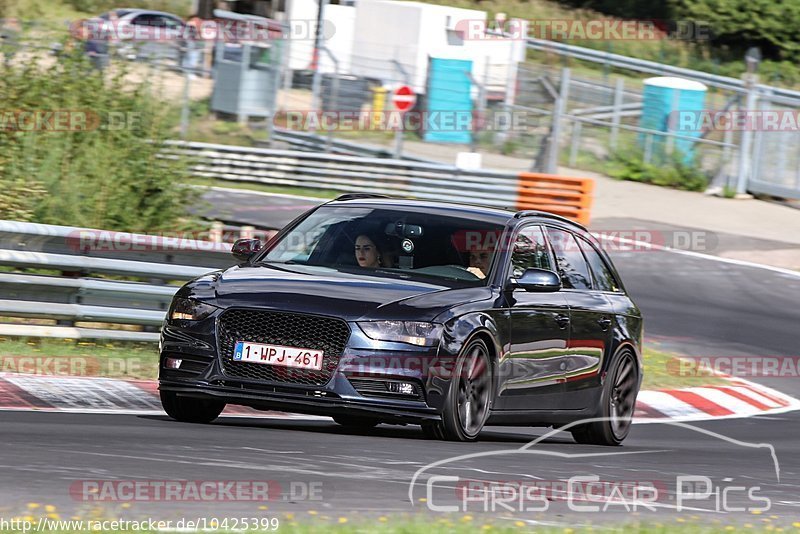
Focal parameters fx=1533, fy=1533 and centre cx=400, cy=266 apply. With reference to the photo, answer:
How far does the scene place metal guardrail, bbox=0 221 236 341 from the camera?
11.7 meters

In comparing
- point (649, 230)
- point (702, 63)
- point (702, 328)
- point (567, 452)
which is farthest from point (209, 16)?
point (567, 452)

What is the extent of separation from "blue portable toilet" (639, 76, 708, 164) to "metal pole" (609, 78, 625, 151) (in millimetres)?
563

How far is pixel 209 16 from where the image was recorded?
50.6m

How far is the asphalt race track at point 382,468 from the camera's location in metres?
6.40

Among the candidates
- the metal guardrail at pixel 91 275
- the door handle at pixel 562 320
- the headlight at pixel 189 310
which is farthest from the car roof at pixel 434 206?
the metal guardrail at pixel 91 275

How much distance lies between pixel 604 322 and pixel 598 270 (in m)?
0.50

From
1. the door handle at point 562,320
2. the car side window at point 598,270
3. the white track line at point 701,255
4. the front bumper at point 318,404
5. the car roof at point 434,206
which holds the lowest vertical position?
the white track line at point 701,255

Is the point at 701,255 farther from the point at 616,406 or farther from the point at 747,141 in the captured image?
the point at 616,406

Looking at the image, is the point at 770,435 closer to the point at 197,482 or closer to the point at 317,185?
the point at 197,482

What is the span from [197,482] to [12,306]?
548 centimetres

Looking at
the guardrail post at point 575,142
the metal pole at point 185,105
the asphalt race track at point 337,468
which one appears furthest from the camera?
the guardrail post at point 575,142

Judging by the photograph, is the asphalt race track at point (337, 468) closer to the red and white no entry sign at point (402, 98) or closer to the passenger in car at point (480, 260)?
the passenger in car at point (480, 260)

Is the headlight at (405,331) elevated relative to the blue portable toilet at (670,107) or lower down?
lower down

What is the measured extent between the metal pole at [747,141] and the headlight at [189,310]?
22238mm
